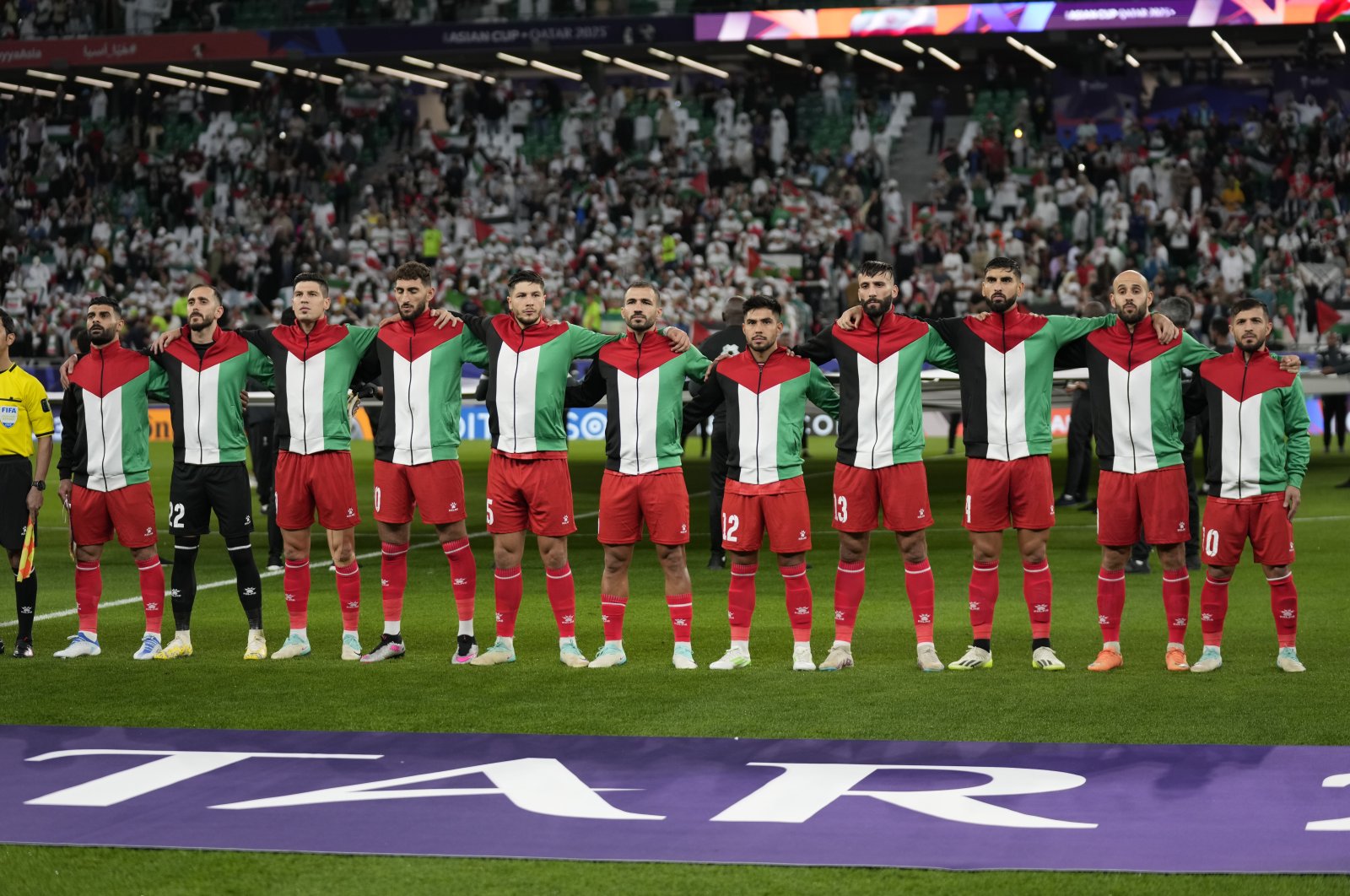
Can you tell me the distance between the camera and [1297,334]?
81.1ft

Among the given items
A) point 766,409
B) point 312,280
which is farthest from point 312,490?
point 766,409

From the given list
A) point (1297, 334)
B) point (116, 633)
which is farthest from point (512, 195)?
point (116, 633)

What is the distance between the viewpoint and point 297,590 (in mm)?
8875

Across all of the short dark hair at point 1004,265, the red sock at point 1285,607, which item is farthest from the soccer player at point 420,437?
the red sock at point 1285,607

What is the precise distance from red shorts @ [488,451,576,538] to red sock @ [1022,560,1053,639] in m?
2.23

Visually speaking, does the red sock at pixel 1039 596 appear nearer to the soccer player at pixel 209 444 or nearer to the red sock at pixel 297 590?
the red sock at pixel 297 590

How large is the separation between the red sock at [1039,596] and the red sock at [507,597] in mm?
2463

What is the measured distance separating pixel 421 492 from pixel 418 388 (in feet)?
1.69

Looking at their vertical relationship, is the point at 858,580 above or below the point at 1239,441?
below

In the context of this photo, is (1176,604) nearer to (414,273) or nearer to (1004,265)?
(1004,265)

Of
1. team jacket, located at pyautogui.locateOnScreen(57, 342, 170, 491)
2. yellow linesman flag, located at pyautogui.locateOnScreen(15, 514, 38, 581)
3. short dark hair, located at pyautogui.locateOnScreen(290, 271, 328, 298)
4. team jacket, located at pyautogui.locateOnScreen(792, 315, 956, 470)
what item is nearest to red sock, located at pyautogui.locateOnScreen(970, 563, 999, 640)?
team jacket, located at pyautogui.locateOnScreen(792, 315, 956, 470)

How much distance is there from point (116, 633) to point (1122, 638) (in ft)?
18.6

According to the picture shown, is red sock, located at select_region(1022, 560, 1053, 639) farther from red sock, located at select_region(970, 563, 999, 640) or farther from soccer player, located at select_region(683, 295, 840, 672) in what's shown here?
soccer player, located at select_region(683, 295, 840, 672)

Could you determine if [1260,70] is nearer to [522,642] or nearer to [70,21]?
[70,21]
